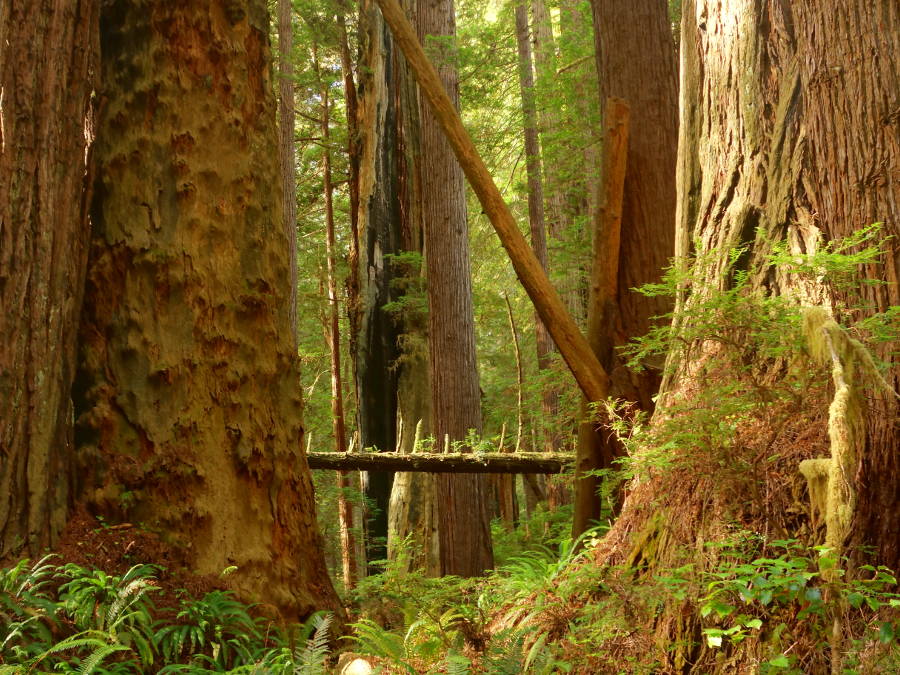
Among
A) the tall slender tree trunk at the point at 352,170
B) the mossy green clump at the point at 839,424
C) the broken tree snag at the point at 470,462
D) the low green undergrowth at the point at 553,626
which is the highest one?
the tall slender tree trunk at the point at 352,170

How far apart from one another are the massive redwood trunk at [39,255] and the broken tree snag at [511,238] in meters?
2.62

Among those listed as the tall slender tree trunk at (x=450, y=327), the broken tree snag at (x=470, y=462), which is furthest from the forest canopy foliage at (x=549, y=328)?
the tall slender tree trunk at (x=450, y=327)

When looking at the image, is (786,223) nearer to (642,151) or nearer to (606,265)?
(606,265)

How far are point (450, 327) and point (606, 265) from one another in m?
3.82

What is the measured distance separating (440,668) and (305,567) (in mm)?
1230

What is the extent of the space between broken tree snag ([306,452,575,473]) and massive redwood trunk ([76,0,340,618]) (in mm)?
2575

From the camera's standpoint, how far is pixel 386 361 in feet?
42.3

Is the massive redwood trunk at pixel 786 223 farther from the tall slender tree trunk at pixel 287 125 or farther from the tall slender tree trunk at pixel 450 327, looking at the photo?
the tall slender tree trunk at pixel 287 125

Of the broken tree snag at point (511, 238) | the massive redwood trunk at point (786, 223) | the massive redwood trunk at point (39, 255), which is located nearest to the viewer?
the massive redwood trunk at point (786, 223)

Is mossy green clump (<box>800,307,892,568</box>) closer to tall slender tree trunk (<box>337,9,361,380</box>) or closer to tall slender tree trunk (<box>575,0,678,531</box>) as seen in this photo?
tall slender tree trunk (<box>575,0,678,531</box>)

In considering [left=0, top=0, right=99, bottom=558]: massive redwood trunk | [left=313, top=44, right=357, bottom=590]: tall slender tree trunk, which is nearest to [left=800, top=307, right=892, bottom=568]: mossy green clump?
Result: [left=0, top=0, right=99, bottom=558]: massive redwood trunk

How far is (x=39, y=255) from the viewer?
4.14 m

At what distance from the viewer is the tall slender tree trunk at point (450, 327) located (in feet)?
30.3

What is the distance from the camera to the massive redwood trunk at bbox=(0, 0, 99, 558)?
3941 mm
